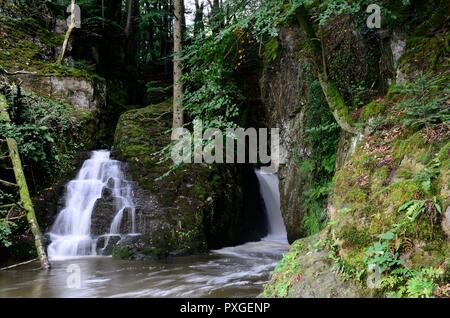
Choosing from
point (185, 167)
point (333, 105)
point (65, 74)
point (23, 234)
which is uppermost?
point (65, 74)

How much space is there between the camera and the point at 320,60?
25.2 feet

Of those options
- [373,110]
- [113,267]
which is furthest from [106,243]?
[373,110]

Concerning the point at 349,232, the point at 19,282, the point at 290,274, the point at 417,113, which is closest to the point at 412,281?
the point at 349,232

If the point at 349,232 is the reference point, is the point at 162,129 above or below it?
above

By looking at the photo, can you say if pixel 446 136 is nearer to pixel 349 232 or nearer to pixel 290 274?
pixel 349 232

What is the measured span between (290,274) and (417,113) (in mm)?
2558

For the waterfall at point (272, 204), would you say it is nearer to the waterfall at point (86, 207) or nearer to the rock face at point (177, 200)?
the rock face at point (177, 200)

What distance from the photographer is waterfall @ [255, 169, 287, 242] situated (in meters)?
13.6

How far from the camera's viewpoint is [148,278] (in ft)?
23.7

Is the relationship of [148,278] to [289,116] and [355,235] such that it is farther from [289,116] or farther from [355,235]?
[289,116]

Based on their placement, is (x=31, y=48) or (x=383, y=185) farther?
(x=31, y=48)

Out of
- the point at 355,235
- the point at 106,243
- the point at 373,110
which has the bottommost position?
the point at 106,243

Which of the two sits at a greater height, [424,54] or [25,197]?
[424,54]

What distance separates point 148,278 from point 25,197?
3.12m
